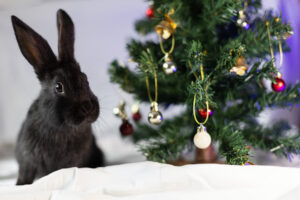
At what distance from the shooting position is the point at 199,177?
0.60 m

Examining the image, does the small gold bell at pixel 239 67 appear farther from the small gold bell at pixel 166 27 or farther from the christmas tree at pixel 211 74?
the small gold bell at pixel 166 27

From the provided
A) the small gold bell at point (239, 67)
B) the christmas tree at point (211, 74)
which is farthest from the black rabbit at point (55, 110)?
the small gold bell at point (239, 67)

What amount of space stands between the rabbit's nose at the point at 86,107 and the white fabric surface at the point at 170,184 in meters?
0.14

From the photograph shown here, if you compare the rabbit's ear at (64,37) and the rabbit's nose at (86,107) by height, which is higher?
the rabbit's ear at (64,37)

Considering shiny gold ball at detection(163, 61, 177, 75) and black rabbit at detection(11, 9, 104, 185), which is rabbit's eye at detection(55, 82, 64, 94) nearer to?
black rabbit at detection(11, 9, 104, 185)

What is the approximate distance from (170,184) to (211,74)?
0.88 feet

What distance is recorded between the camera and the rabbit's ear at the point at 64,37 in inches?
23.6

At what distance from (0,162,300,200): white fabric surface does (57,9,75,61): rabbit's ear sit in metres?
0.24

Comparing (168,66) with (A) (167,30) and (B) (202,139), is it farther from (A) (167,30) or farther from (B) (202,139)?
(B) (202,139)

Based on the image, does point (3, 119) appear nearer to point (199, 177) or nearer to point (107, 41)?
point (107, 41)

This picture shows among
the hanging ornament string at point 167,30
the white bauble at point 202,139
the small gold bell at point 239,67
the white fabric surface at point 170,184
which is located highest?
the hanging ornament string at point 167,30

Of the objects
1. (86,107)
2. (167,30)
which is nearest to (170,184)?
(86,107)

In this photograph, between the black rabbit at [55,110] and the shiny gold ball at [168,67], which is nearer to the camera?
the black rabbit at [55,110]

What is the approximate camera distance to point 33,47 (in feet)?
1.88
